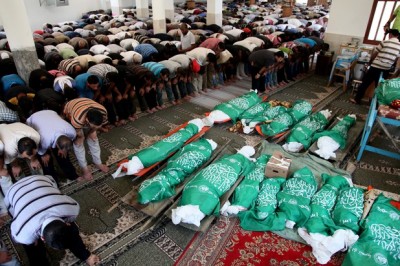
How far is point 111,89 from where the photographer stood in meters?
4.30

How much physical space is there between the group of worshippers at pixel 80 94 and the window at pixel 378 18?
3.76 ft

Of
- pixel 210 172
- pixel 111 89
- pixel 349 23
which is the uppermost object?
pixel 349 23

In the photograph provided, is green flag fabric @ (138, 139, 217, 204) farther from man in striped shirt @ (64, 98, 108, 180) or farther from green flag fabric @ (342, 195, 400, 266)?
green flag fabric @ (342, 195, 400, 266)

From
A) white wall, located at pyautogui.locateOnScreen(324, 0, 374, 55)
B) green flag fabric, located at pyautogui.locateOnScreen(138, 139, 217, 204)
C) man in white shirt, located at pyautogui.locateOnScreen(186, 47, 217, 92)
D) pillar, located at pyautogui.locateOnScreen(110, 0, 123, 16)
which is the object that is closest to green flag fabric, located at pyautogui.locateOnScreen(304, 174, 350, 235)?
green flag fabric, located at pyautogui.locateOnScreen(138, 139, 217, 204)

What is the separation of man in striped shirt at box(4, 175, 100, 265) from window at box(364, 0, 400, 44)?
23.5 ft

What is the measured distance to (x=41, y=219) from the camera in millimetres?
1883

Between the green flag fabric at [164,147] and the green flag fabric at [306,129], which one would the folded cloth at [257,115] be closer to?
the green flag fabric at [306,129]

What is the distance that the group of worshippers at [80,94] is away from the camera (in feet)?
6.64

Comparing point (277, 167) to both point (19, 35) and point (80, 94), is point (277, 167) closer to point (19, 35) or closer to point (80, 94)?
point (80, 94)

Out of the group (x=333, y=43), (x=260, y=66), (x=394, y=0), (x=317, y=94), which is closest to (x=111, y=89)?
(x=260, y=66)

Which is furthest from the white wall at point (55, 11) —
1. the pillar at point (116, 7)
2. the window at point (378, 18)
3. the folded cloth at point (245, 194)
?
the folded cloth at point (245, 194)

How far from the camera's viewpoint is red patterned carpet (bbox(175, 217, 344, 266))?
2348mm

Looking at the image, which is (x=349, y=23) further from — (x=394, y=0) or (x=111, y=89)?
(x=111, y=89)

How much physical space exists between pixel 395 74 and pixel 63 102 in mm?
5813
